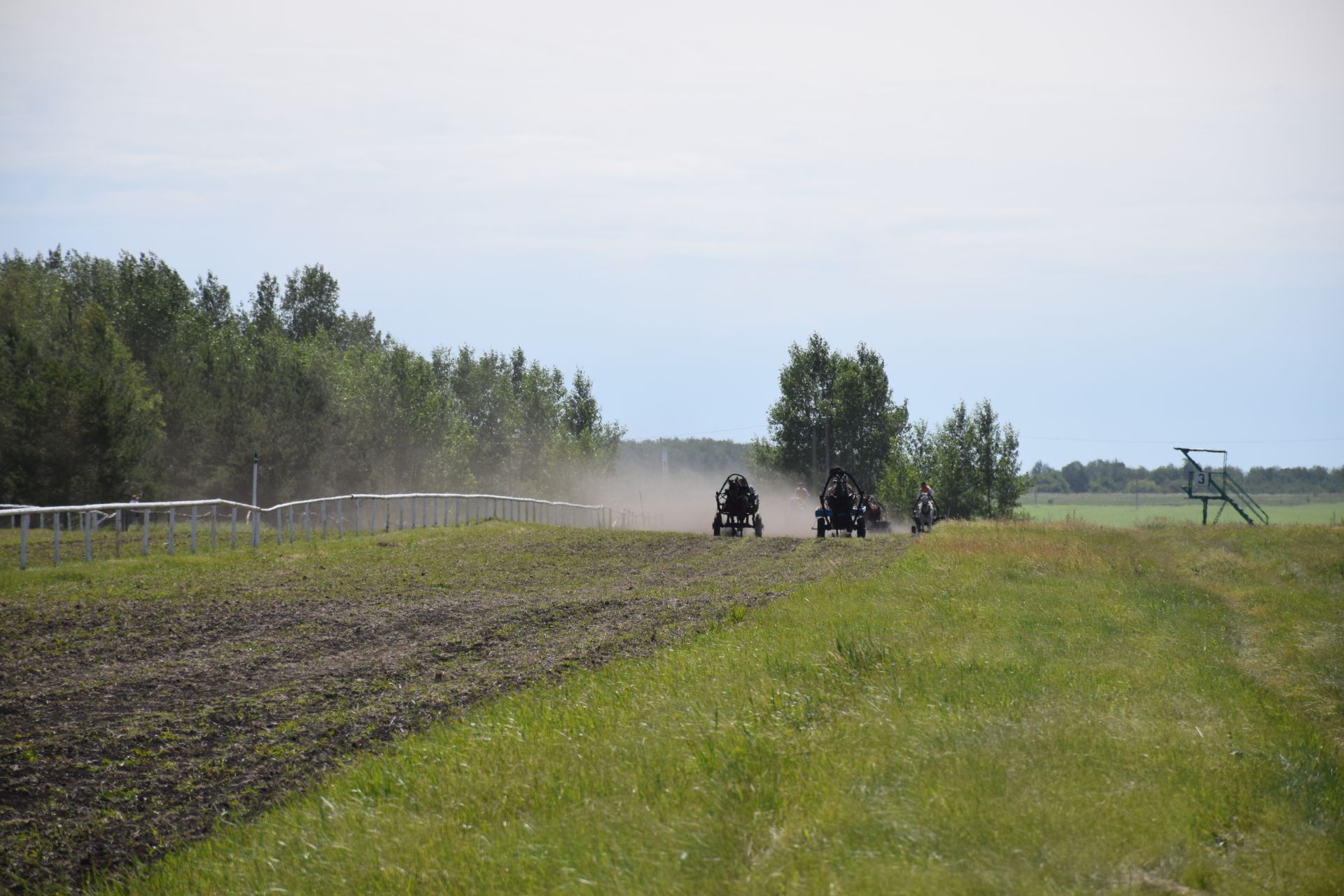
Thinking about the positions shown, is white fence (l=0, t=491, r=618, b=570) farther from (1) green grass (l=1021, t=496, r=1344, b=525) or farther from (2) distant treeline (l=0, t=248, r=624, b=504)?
(1) green grass (l=1021, t=496, r=1344, b=525)

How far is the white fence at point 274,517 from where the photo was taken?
21625 millimetres

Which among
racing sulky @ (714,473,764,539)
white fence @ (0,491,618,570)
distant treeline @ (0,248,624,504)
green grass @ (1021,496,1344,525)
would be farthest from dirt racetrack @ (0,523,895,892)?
green grass @ (1021,496,1344,525)

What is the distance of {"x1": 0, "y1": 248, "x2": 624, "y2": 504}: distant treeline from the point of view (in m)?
50.2

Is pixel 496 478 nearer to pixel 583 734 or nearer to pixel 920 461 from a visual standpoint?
pixel 920 461

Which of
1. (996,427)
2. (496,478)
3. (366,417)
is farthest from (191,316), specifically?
(996,427)

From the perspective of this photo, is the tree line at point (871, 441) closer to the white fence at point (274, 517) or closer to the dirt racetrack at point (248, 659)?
the white fence at point (274, 517)

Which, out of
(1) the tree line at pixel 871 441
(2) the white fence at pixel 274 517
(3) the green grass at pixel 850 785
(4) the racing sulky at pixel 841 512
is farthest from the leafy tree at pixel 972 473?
(3) the green grass at pixel 850 785

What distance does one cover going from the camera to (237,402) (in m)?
71.4

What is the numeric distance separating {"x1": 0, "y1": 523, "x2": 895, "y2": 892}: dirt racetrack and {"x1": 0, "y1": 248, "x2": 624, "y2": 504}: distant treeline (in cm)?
2928

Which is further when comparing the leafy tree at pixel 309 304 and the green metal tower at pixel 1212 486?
the leafy tree at pixel 309 304

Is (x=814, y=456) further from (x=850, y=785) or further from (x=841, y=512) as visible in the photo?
(x=850, y=785)

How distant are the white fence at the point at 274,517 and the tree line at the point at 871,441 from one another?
3105cm

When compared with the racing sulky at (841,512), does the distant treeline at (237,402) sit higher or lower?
higher

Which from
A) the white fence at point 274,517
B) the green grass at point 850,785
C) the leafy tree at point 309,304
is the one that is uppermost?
the leafy tree at point 309,304
